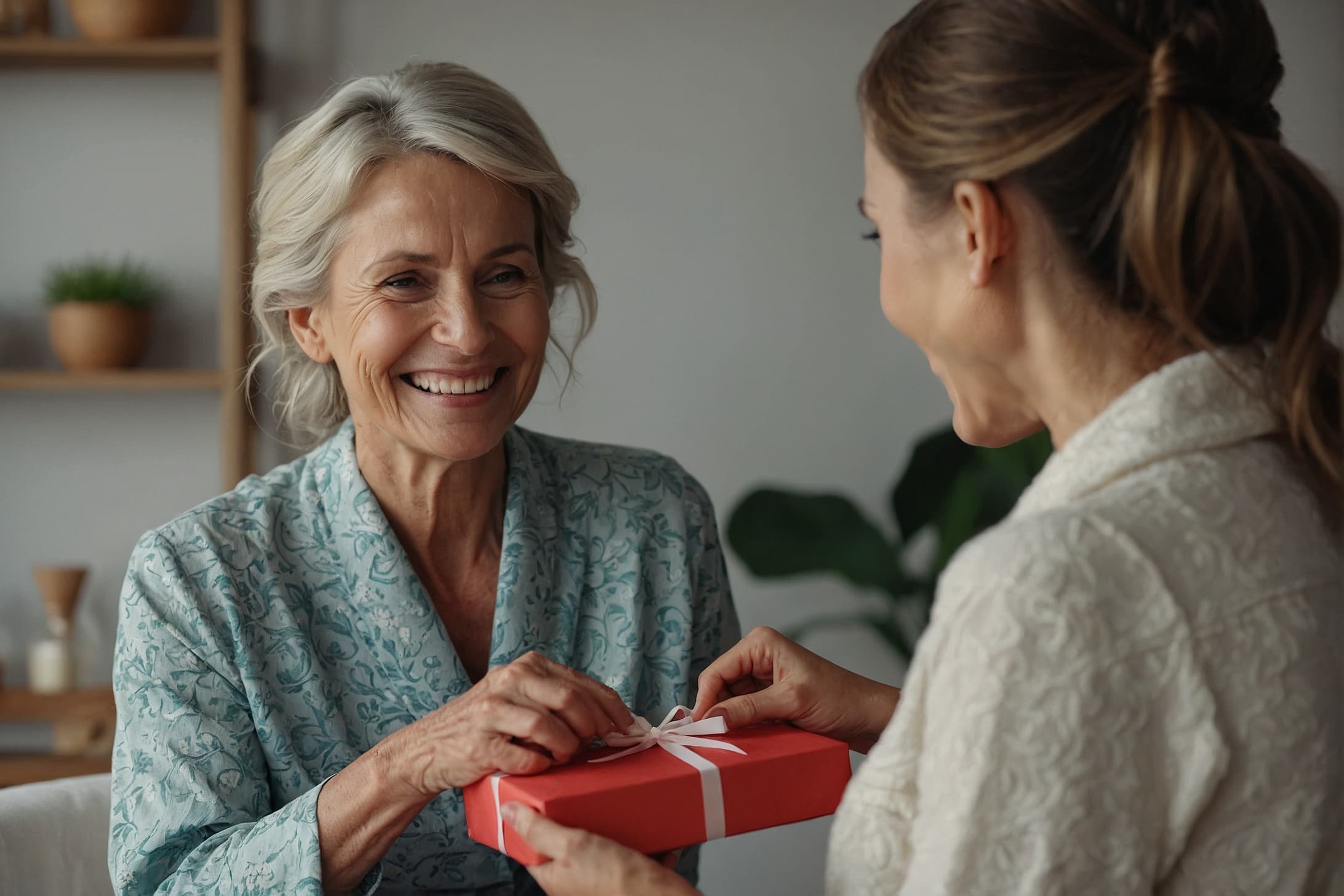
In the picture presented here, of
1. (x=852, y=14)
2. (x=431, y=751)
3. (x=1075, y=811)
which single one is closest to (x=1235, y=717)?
(x=1075, y=811)

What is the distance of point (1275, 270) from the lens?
2.89 feet

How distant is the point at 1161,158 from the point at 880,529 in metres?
1.97

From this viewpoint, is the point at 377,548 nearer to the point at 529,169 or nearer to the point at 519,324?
the point at 519,324

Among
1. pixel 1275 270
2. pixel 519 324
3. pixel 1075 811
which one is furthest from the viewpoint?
pixel 519 324

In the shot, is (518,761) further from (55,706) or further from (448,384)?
(55,706)

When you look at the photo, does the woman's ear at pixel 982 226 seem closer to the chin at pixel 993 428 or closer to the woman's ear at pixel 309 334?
the chin at pixel 993 428

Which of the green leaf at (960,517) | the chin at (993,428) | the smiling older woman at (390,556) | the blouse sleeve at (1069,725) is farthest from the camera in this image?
the green leaf at (960,517)

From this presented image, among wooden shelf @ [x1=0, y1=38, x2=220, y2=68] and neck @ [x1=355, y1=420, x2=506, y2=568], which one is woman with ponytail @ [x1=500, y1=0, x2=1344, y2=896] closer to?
neck @ [x1=355, y1=420, x2=506, y2=568]

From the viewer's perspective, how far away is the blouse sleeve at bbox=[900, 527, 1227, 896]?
2.52 feet

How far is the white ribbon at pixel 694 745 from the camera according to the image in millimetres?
1072

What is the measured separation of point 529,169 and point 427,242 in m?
0.16

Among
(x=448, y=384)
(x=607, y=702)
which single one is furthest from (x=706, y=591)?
(x=607, y=702)

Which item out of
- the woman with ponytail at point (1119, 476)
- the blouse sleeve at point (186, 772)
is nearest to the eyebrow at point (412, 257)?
the blouse sleeve at point (186, 772)

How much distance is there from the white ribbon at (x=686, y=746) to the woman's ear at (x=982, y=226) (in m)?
0.49
